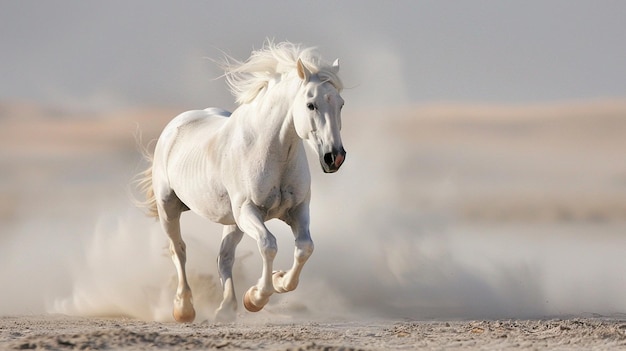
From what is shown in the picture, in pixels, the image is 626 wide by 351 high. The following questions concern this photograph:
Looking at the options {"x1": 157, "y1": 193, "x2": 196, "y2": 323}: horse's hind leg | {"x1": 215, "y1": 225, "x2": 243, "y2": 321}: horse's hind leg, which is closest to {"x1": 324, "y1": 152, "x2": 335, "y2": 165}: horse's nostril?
{"x1": 215, "y1": 225, "x2": 243, "y2": 321}: horse's hind leg

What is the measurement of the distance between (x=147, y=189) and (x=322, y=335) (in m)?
3.94

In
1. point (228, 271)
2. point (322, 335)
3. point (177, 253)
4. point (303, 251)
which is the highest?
point (177, 253)

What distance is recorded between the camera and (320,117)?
422 inches

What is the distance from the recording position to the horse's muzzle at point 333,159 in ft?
34.4

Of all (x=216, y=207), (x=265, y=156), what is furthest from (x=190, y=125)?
(x=265, y=156)

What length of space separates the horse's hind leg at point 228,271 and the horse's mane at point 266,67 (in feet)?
4.90

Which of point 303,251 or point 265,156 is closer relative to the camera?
point 303,251

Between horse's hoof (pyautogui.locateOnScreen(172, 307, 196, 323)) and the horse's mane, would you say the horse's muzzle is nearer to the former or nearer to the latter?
the horse's mane

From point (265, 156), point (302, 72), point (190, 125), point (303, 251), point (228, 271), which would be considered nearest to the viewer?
point (302, 72)

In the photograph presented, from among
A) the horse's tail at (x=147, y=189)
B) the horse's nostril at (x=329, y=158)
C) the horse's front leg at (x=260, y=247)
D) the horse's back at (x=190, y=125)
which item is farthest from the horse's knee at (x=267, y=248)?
the horse's tail at (x=147, y=189)

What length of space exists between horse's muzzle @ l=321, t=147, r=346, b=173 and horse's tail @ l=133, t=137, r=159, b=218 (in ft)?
13.2

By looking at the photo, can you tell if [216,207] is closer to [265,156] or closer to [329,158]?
[265,156]

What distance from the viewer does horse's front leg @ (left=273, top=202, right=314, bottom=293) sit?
1116 centimetres

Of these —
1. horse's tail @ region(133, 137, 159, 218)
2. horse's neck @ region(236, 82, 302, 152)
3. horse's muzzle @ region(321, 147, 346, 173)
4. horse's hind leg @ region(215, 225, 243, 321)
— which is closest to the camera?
horse's muzzle @ region(321, 147, 346, 173)
